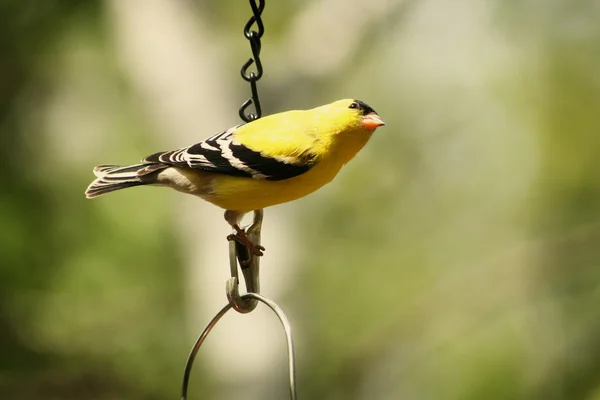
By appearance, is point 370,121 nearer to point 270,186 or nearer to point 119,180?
point 270,186

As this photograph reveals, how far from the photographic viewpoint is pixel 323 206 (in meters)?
2.55

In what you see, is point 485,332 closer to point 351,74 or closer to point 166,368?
point 351,74

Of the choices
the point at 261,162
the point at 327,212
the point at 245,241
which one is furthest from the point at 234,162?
the point at 327,212

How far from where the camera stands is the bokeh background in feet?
7.71

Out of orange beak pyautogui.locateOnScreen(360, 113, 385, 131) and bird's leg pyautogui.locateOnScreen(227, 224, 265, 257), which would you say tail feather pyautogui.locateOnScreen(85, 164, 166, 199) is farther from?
orange beak pyautogui.locateOnScreen(360, 113, 385, 131)

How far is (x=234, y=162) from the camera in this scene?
1.07 meters

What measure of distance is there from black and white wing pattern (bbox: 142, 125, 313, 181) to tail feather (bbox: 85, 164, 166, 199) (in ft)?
0.14

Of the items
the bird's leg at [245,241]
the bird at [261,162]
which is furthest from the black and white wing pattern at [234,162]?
the bird's leg at [245,241]

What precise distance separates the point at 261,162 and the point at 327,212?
59.1 inches

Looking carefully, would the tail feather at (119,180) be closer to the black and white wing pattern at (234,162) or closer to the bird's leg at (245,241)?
the black and white wing pattern at (234,162)

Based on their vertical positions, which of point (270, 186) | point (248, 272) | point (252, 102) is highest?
point (252, 102)

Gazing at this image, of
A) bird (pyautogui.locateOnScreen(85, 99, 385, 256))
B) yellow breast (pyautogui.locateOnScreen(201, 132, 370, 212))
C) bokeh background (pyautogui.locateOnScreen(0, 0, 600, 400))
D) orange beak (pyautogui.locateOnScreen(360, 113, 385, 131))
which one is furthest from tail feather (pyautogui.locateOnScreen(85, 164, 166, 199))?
bokeh background (pyautogui.locateOnScreen(0, 0, 600, 400))

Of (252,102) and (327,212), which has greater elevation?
(252,102)

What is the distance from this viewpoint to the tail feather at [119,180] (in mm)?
1127
